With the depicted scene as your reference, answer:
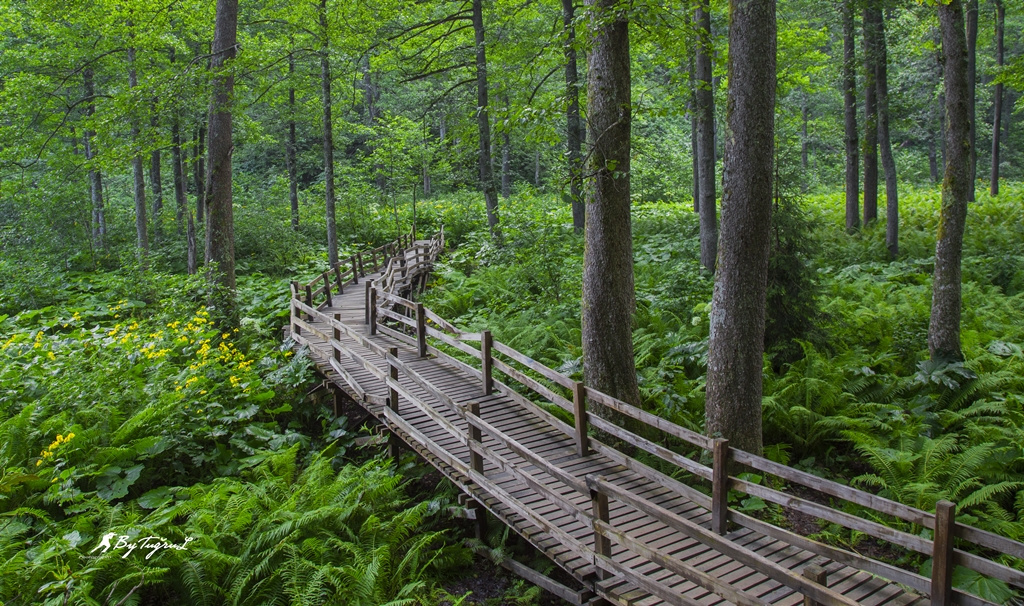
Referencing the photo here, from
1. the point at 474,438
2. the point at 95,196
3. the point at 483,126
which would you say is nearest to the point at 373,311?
the point at 474,438

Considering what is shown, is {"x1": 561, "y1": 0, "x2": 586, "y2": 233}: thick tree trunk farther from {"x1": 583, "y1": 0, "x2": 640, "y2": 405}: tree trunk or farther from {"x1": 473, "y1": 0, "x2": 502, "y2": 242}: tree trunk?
{"x1": 473, "y1": 0, "x2": 502, "y2": 242}: tree trunk

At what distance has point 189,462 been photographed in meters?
9.43

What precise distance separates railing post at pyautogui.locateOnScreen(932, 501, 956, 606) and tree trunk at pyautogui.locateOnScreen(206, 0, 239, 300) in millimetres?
13736

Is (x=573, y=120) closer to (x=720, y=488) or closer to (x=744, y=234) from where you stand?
(x=744, y=234)

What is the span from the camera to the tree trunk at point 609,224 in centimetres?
799

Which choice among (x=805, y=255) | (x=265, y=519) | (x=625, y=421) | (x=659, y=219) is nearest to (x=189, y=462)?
(x=265, y=519)

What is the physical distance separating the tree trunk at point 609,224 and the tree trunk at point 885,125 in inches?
470

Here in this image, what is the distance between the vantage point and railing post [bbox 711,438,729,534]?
20.2 ft

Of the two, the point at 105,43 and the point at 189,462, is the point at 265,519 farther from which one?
the point at 105,43

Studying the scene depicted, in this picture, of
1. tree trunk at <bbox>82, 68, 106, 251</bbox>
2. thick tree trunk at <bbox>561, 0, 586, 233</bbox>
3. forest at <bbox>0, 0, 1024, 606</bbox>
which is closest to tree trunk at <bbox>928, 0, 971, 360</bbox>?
forest at <bbox>0, 0, 1024, 606</bbox>

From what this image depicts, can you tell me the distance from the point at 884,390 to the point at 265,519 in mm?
8374

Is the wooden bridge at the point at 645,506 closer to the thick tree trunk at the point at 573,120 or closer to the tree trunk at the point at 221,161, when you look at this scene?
the thick tree trunk at the point at 573,120

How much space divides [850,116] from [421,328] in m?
14.4

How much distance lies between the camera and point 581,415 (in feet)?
26.7
